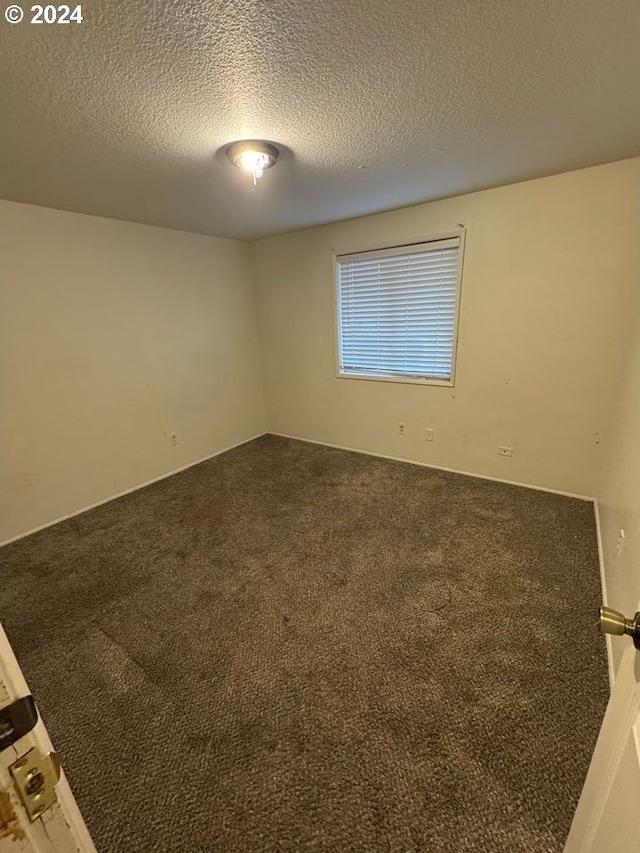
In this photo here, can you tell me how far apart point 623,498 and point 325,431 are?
269 cm

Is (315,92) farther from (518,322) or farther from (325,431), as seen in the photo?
(325,431)

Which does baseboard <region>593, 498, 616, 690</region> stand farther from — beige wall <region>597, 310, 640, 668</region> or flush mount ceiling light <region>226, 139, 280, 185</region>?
flush mount ceiling light <region>226, 139, 280, 185</region>

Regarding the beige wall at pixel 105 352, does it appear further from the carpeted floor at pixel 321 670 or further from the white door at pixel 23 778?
the white door at pixel 23 778

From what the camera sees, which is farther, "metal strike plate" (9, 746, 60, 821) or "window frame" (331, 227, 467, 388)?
"window frame" (331, 227, 467, 388)

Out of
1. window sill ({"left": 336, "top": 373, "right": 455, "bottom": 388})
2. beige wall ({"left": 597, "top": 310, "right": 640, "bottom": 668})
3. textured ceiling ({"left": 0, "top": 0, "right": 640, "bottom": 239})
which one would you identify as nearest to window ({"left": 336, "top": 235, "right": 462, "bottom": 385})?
window sill ({"left": 336, "top": 373, "right": 455, "bottom": 388})

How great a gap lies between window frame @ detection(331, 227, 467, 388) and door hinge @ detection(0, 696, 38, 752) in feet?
10.1

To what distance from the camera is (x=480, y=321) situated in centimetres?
277

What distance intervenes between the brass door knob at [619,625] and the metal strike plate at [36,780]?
84 cm

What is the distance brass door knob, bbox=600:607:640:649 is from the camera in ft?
1.77

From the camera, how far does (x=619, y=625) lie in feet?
1.85

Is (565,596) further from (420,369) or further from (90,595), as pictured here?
(90,595)

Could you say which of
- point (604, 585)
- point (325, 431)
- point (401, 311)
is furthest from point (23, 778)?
point (325, 431)

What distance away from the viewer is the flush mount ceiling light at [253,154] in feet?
5.48

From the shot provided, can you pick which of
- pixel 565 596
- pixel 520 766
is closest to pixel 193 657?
pixel 520 766
